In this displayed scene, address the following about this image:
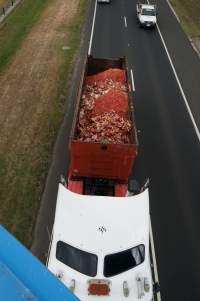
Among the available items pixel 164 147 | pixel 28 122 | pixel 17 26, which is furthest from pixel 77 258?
pixel 17 26

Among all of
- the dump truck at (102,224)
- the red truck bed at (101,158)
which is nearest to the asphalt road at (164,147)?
the dump truck at (102,224)

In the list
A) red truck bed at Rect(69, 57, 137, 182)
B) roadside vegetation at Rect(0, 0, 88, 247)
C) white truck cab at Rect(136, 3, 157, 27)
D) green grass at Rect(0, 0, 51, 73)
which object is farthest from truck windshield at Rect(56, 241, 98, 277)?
white truck cab at Rect(136, 3, 157, 27)

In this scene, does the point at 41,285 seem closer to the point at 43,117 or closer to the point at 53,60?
the point at 43,117

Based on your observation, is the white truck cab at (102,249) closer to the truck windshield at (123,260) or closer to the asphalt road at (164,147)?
the truck windshield at (123,260)

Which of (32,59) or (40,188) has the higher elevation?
(32,59)

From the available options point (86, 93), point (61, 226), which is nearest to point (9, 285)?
point (61, 226)

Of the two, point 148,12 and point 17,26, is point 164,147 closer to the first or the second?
point 148,12
